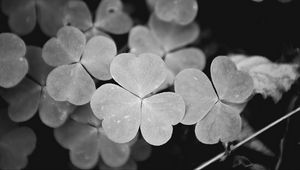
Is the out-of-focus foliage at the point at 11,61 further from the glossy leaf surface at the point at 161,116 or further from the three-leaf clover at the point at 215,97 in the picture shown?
the three-leaf clover at the point at 215,97

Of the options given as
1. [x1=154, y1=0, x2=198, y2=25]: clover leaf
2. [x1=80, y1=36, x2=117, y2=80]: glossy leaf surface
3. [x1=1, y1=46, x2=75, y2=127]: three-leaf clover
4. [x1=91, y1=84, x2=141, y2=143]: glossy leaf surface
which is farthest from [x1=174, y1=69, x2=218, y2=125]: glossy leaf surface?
[x1=1, y1=46, x2=75, y2=127]: three-leaf clover

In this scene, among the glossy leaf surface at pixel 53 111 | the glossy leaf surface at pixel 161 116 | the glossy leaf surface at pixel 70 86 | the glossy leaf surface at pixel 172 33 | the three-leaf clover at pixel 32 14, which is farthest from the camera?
the glossy leaf surface at pixel 172 33

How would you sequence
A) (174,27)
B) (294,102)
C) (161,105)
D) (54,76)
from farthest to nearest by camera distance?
(174,27)
(294,102)
(54,76)
(161,105)

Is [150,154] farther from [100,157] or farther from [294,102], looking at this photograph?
[294,102]

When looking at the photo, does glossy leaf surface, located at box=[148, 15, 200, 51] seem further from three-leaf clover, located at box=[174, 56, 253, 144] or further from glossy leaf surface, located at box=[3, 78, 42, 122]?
glossy leaf surface, located at box=[3, 78, 42, 122]

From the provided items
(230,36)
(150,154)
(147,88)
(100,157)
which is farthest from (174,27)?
(100,157)

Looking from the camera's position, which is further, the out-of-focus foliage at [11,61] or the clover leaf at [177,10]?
the clover leaf at [177,10]

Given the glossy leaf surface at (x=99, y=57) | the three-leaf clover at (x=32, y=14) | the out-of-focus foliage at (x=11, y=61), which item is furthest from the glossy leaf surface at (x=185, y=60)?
the out-of-focus foliage at (x=11, y=61)
